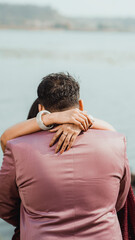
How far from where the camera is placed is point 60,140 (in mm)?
1821

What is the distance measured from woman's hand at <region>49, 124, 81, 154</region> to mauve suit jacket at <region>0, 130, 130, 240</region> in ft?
0.08

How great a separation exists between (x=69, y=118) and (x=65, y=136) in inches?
Answer: 4.0

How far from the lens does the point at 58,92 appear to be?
194cm

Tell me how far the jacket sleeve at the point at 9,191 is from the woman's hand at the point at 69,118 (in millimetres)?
215

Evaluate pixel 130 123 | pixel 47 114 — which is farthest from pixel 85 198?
pixel 130 123

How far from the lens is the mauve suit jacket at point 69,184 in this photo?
179cm

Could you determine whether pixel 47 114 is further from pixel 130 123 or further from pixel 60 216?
Result: pixel 130 123

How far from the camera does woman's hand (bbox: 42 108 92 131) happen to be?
1.89 m

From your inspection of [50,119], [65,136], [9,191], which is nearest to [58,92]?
[50,119]

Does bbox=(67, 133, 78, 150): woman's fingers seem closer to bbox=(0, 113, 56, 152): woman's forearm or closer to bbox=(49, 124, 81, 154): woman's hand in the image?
bbox=(49, 124, 81, 154): woman's hand

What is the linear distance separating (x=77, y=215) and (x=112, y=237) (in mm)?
Answer: 184

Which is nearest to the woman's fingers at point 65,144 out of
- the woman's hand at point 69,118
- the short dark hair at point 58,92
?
the woman's hand at point 69,118

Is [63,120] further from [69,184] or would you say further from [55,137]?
[69,184]

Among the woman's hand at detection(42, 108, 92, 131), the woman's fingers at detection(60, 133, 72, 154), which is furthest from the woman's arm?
the woman's fingers at detection(60, 133, 72, 154)
